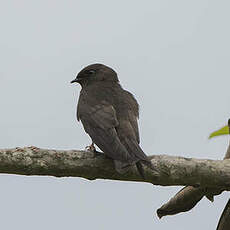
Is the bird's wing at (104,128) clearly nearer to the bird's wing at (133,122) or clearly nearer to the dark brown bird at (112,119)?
the dark brown bird at (112,119)

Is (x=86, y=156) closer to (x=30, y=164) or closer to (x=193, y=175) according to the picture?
(x=30, y=164)

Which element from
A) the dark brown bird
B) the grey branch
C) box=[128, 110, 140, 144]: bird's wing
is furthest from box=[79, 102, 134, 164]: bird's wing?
the grey branch

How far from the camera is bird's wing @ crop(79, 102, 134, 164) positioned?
5.11 meters

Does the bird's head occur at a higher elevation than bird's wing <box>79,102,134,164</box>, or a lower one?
higher

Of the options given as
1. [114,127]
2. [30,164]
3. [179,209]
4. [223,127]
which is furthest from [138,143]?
[30,164]

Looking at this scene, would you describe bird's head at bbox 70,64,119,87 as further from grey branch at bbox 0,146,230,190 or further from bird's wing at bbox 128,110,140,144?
grey branch at bbox 0,146,230,190

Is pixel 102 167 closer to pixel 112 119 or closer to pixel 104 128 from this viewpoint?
pixel 104 128

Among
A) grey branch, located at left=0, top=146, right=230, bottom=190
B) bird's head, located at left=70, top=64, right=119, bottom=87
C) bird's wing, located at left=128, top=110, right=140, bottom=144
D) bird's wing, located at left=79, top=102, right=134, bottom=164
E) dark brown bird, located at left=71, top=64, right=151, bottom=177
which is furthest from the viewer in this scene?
bird's head, located at left=70, top=64, right=119, bottom=87

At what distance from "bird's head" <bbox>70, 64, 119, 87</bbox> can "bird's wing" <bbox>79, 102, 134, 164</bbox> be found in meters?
0.89

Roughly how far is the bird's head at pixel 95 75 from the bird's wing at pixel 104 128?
89cm

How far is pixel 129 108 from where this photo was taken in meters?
5.91

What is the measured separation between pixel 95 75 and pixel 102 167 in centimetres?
246

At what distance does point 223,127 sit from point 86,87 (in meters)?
2.31

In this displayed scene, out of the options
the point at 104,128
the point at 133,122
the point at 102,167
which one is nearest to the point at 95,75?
the point at 133,122
